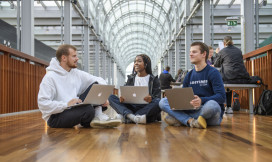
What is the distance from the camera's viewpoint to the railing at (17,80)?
18.6ft

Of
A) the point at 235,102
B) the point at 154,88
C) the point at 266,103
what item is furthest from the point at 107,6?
the point at 154,88

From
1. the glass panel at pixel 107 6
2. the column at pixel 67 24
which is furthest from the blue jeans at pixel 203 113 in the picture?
the glass panel at pixel 107 6

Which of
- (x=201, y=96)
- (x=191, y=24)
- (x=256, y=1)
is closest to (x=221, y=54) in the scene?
(x=256, y=1)

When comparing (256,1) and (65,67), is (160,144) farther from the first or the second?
(256,1)

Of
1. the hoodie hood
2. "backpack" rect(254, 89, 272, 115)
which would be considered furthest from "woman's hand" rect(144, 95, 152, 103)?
"backpack" rect(254, 89, 272, 115)

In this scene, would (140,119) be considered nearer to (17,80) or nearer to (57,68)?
(57,68)

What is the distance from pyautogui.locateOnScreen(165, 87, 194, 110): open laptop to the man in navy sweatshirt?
9 centimetres

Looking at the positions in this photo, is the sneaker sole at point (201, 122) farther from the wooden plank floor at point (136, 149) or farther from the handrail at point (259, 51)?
the handrail at point (259, 51)

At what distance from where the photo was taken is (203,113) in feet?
11.5

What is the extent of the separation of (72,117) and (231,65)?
3.99 metres

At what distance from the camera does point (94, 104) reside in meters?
3.60

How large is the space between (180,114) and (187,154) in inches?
77.3

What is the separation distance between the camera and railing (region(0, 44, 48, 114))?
5672mm

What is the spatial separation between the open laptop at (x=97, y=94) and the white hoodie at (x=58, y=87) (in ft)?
0.79
